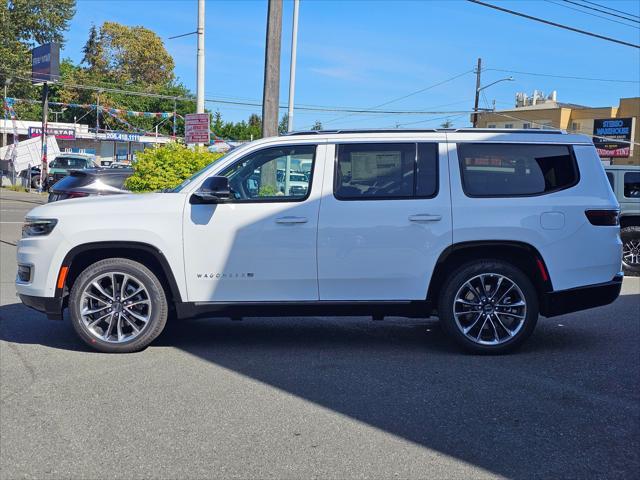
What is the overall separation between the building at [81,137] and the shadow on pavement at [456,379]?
157 ft

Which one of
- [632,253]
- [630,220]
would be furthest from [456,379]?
[632,253]

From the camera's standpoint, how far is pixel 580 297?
6191 millimetres

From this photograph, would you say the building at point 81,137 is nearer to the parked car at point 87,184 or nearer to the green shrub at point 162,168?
the parked car at point 87,184

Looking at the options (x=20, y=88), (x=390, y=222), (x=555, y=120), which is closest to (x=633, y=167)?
(x=390, y=222)

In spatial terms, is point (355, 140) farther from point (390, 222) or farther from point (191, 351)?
point (191, 351)

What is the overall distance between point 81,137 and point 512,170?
58.2m

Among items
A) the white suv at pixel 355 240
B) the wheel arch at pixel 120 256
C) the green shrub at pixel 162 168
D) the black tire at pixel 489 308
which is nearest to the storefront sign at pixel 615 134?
the green shrub at pixel 162 168

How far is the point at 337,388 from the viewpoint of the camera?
5316 mm

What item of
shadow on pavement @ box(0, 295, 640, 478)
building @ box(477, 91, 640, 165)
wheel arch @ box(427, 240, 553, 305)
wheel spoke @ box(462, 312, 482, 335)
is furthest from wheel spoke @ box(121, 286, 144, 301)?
building @ box(477, 91, 640, 165)

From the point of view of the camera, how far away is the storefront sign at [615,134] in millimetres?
50531

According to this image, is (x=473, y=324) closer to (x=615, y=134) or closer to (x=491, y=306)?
(x=491, y=306)

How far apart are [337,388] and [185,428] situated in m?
1.32

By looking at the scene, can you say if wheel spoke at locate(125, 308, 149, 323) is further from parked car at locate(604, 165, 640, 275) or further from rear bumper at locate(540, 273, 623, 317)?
parked car at locate(604, 165, 640, 275)

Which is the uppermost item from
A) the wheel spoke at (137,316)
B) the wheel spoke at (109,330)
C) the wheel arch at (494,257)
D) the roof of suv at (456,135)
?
the roof of suv at (456,135)
